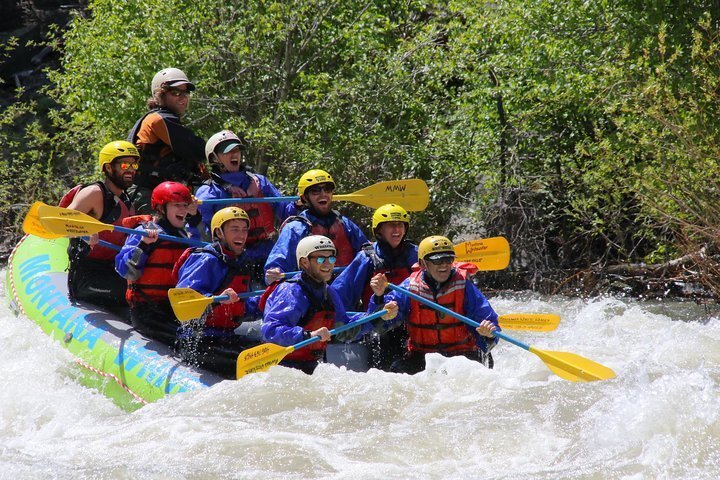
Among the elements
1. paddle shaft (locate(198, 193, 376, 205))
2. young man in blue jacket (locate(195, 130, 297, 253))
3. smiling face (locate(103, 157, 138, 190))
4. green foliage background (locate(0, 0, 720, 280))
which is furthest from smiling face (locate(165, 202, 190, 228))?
green foliage background (locate(0, 0, 720, 280))

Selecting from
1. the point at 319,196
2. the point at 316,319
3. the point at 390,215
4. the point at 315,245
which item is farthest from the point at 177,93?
the point at 316,319

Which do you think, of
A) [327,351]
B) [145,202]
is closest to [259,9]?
[145,202]

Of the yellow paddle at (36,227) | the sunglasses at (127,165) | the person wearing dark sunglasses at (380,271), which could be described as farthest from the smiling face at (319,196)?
the yellow paddle at (36,227)

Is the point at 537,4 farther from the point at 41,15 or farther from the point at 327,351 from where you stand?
the point at 41,15

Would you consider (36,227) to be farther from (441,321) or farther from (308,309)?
(441,321)

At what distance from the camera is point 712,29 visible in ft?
27.9

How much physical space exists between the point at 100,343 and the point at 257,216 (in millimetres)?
1439

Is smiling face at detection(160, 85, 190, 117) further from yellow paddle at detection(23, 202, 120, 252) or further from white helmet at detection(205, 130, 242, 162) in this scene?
yellow paddle at detection(23, 202, 120, 252)

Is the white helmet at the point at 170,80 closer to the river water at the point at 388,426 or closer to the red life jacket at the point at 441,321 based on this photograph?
the river water at the point at 388,426

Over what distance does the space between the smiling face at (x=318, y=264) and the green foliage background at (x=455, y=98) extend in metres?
3.69

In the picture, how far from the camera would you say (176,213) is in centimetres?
643

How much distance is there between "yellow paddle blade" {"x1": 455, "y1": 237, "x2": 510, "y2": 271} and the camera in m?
6.73

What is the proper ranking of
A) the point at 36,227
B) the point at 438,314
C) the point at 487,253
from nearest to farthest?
the point at 438,314 → the point at 487,253 → the point at 36,227

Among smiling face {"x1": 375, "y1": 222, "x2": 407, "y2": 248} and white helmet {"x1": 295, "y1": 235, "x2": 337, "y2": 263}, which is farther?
smiling face {"x1": 375, "y1": 222, "x2": 407, "y2": 248}
